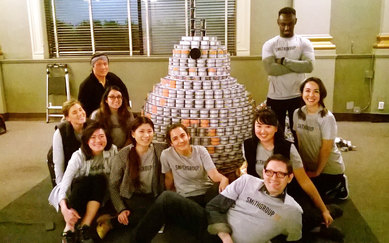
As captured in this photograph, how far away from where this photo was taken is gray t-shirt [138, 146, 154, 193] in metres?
3.03

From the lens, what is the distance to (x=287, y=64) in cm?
395

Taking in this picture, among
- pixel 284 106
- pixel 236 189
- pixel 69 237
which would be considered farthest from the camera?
pixel 284 106

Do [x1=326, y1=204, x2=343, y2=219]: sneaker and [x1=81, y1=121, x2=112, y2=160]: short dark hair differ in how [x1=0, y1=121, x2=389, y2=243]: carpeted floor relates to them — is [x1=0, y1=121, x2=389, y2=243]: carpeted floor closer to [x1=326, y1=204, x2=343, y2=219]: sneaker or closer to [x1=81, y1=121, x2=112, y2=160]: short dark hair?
[x1=326, y1=204, x2=343, y2=219]: sneaker

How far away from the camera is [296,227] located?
7.80ft

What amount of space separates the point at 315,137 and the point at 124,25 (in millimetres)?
4490

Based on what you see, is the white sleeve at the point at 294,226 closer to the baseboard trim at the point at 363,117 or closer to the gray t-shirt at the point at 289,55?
the gray t-shirt at the point at 289,55

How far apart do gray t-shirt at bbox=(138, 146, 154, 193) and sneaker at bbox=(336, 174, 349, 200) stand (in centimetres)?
172

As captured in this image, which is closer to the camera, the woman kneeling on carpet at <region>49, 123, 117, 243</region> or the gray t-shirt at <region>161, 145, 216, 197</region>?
the woman kneeling on carpet at <region>49, 123, 117, 243</region>

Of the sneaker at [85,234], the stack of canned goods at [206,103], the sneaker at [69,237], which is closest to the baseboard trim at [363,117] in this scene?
the stack of canned goods at [206,103]

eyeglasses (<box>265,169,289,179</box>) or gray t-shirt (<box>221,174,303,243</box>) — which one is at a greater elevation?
eyeglasses (<box>265,169,289,179</box>)

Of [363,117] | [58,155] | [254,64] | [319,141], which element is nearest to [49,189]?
[58,155]

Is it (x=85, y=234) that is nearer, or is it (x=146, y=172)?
(x=85, y=234)

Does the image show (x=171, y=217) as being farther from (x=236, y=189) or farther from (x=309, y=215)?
(x=309, y=215)

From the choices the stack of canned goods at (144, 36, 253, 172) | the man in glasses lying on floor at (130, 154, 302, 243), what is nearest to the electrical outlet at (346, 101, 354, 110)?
the stack of canned goods at (144, 36, 253, 172)
